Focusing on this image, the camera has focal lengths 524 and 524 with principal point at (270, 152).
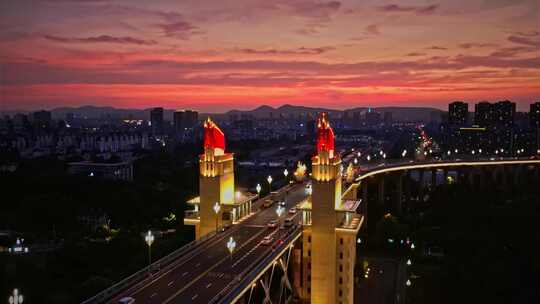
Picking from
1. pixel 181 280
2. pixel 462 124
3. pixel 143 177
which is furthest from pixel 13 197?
pixel 462 124

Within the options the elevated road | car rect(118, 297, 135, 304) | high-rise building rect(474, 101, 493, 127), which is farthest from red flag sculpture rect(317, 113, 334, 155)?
high-rise building rect(474, 101, 493, 127)

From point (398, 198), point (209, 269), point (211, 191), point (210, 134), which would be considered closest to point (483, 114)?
point (398, 198)

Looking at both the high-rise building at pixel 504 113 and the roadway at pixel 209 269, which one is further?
the high-rise building at pixel 504 113

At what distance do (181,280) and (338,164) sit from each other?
1577 centimetres

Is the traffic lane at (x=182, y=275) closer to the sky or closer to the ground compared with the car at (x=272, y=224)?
closer to the ground

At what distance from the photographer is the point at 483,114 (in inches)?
6875

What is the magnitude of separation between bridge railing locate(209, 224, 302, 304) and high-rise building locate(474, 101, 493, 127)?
15934 cm

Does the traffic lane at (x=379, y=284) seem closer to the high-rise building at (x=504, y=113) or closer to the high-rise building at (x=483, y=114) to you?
the high-rise building at (x=483, y=114)

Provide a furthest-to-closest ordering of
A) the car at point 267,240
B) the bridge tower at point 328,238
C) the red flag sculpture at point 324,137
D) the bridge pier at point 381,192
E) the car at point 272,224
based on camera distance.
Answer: the bridge pier at point 381,192 < the red flag sculpture at point 324,137 < the car at point 272,224 < the bridge tower at point 328,238 < the car at point 267,240

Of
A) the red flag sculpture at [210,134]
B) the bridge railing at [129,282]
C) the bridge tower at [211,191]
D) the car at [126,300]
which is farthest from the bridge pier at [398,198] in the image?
the car at [126,300]

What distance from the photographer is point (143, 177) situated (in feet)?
311

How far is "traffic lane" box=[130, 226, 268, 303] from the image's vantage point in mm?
21117

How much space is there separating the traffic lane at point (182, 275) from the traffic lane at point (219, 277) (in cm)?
51

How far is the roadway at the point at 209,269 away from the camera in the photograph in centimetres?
2120
